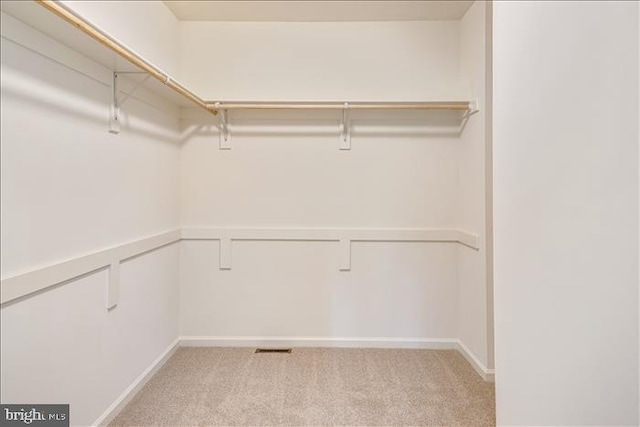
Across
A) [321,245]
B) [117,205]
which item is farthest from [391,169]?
[117,205]

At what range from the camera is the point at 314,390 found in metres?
2.03

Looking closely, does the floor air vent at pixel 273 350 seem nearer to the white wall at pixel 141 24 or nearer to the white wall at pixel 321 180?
the white wall at pixel 321 180

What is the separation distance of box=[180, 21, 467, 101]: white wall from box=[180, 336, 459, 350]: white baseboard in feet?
6.09

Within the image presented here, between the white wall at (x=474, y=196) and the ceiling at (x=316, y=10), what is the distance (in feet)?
0.78

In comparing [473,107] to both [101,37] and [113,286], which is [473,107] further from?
[113,286]

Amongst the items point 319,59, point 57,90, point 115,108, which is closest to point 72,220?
point 57,90

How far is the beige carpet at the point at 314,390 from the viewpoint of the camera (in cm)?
178

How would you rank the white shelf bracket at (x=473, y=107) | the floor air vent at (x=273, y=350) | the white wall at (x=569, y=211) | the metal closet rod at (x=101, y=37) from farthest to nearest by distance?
the floor air vent at (x=273, y=350)
the white shelf bracket at (x=473, y=107)
the metal closet rod at (x=101, y=37)
the white wall at (x=569, y=211)

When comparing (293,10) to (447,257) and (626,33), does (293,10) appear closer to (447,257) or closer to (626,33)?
(447,257)

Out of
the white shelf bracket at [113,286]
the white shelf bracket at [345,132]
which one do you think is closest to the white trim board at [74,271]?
the white shelf bracket at [113,286]

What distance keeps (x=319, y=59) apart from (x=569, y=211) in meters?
2.35

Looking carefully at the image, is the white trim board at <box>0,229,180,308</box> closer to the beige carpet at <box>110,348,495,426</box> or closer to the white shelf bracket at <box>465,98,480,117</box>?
the beige carpet at <box>110,348,495,426</box>

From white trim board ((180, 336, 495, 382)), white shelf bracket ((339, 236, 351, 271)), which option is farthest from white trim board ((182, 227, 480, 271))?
white trim board ((180, 336, 495, 382))

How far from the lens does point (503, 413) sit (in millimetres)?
869
